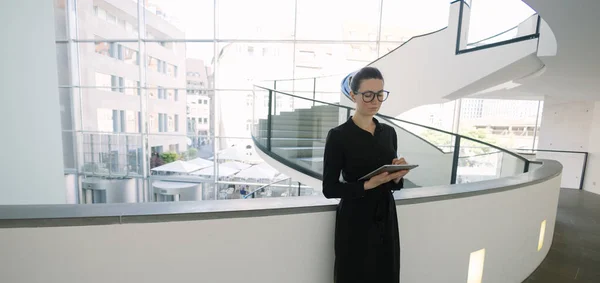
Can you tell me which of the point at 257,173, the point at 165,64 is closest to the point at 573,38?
the point at 257,173

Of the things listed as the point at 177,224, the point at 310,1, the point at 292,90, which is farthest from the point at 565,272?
the point at 310,1

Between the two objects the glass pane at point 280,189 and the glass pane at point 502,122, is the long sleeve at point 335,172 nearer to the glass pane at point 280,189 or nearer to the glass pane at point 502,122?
the glass pane at point 280,189

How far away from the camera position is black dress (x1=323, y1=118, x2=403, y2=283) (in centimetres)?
103

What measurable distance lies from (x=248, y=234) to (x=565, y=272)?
2.82 m

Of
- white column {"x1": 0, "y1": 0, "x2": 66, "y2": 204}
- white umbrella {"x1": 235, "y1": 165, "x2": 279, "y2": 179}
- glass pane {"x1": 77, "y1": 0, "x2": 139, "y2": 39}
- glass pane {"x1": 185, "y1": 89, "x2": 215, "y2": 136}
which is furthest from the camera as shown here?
glass pane {"x1": 185, "y1": 89, "x2": 215, "y2": 136}

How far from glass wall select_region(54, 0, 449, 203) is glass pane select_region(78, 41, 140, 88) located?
30mm

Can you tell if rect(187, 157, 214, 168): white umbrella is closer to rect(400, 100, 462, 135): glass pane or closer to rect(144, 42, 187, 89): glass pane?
rect(144, 42, 187, 89): glass pane

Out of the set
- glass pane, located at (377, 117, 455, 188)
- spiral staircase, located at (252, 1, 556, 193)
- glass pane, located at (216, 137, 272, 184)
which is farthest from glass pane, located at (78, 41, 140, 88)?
glass pane, located at (377, 117, 455, 188)

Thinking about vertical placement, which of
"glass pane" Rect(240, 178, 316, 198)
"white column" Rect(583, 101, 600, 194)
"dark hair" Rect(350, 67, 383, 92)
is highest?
"dark hair" Rect(350, 67, 383, 92)

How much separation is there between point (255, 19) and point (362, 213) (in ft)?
26.2

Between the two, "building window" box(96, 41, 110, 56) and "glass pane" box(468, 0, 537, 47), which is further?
"building window" box(96, 41, 110, 56)

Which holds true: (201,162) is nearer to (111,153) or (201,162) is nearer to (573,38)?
(111,153)

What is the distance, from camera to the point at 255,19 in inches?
314

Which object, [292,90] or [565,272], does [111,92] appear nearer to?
[292,90]
